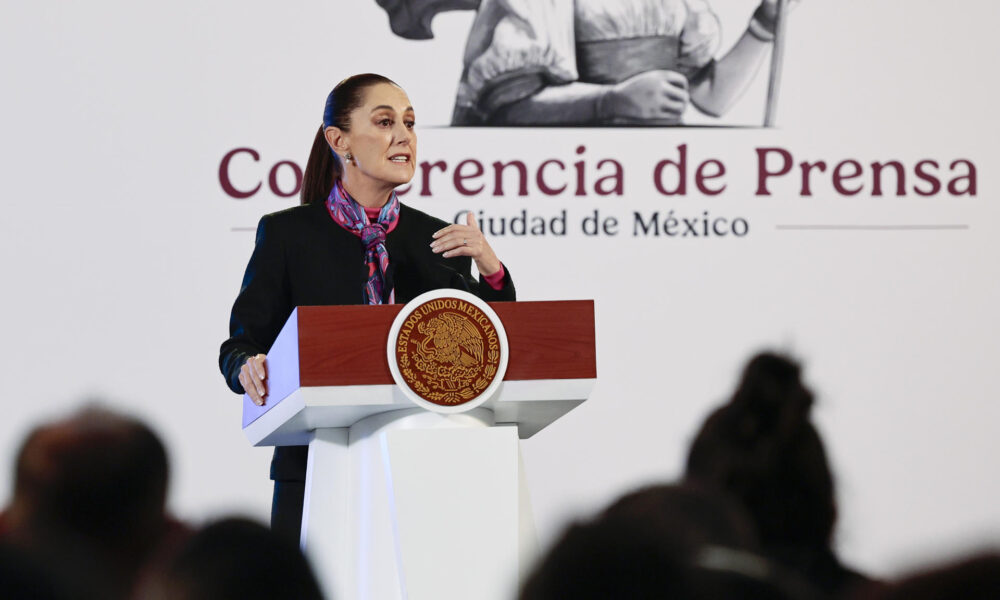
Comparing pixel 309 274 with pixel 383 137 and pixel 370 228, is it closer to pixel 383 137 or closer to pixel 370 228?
pixel 370 228

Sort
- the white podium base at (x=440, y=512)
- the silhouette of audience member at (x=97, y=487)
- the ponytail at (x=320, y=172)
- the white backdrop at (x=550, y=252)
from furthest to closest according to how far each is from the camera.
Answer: the white backdrop at (x=550, y=252) < the ponytail at (x=320, y=172) < the white podium base at (x=440, y=512) < the silhouette of audience member at (x=97, y=487)

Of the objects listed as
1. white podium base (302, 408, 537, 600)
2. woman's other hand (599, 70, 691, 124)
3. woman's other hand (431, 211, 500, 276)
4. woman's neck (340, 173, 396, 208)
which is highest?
woman's other hand (599, 70, 691, 124)

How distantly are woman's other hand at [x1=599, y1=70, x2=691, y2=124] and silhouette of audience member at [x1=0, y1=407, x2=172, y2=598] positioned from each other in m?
3.90

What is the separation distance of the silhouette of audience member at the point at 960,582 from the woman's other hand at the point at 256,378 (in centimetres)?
199

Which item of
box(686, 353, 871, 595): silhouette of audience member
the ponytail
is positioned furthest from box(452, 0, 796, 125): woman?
box(686, 353, 871, 595): silhouette of audience member

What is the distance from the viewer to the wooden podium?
2365mm

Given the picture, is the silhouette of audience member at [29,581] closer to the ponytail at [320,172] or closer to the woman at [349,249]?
the woman at [349,249]

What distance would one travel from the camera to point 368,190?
122 inches

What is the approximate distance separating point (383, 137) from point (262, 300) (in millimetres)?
454

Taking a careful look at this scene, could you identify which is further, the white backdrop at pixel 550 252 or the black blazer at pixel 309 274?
the white backdrop at pixel 550 252

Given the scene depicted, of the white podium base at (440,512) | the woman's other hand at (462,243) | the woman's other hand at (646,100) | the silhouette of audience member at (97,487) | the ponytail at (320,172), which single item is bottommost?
the white podium base at (440,512)

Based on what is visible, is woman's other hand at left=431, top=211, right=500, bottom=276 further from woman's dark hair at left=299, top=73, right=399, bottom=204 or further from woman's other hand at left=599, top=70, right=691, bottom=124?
woman's other hand at left=599, top=70, right=691, bottom=124

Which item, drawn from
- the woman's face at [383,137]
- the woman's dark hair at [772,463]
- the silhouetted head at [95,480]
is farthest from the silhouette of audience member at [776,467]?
the woman's face at [383,137]

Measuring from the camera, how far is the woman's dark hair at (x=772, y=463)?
6.10ft
